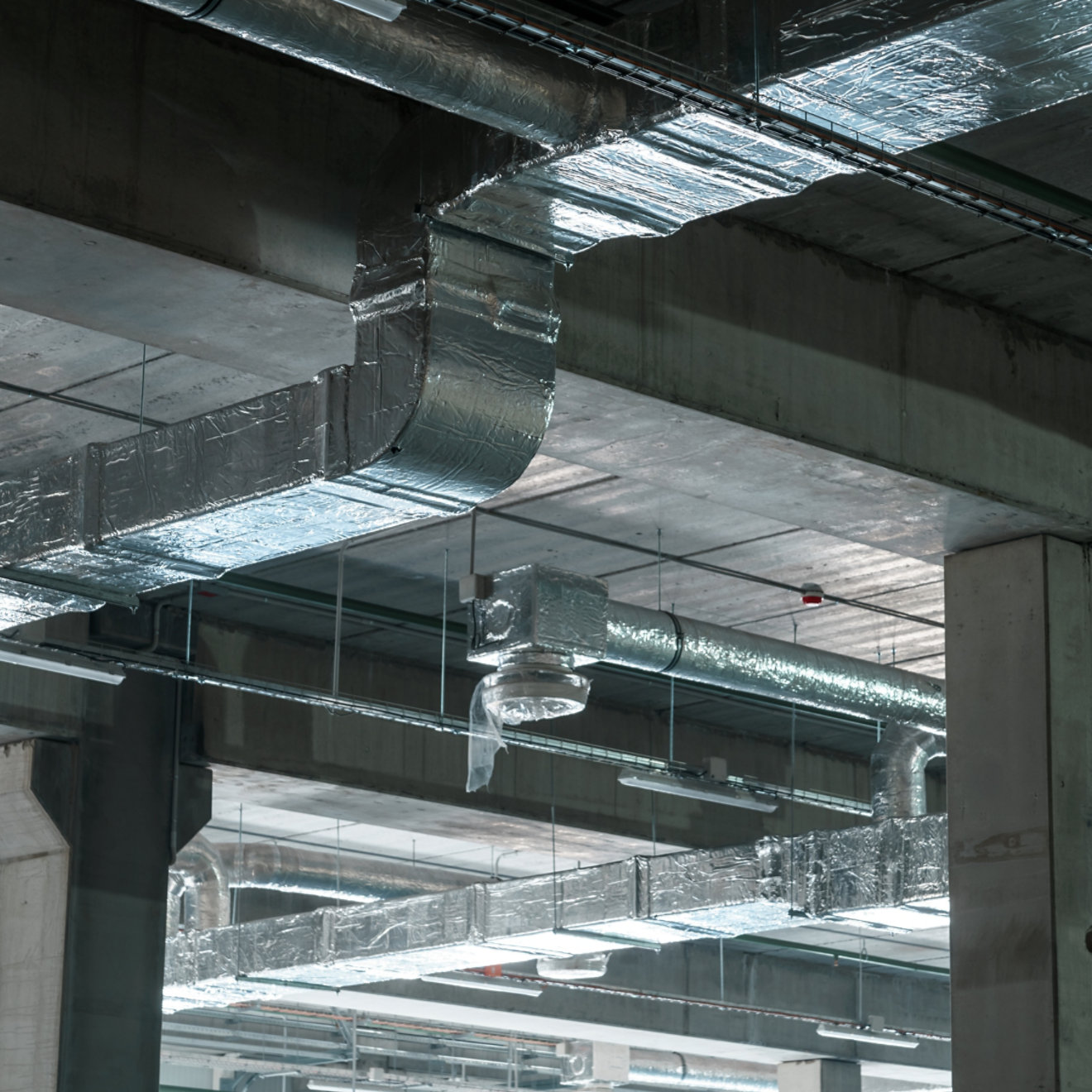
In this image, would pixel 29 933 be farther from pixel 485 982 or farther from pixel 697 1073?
pixel 697 1073

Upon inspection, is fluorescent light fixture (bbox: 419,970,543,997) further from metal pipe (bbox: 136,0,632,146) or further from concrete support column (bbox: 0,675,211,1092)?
metal pipe (bbox: 136,0,632,146)

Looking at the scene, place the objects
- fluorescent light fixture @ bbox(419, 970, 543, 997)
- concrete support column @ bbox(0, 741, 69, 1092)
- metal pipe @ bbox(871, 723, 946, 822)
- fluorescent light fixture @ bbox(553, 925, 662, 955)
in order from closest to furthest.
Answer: concrete support column @ bbox(0, 741, 69, 1092) < metal pipe @ bbox(871, 723, 946, 822) < fluorescent light fixture @ bbox(553, 925, 662, 955) < fluorescent light fixture @ bbox(419, 970, 543, 997)

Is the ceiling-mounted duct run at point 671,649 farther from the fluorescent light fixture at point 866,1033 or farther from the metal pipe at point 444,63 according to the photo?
the fluorescent light fixture at point 866,1033

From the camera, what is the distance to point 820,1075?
26.2m

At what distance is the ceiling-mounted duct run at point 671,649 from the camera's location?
10453 mm

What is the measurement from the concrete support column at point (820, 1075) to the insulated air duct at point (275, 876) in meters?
8.71

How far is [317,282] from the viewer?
25.1ft

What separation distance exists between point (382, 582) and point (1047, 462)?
5.33 m

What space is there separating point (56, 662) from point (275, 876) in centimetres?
832

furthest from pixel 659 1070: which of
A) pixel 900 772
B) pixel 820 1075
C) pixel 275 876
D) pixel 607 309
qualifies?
pixel 607 309

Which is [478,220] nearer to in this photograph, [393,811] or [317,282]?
[317,282]

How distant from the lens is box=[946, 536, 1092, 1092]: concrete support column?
947 centimetres

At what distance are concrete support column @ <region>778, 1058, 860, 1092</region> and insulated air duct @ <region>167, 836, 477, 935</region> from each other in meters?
8.71

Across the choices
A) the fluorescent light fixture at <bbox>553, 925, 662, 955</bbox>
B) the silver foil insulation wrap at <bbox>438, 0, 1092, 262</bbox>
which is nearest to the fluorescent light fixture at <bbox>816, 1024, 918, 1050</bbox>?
the fluorescent light fixture at <bbox>553, 925, 662, 955</bbox>
